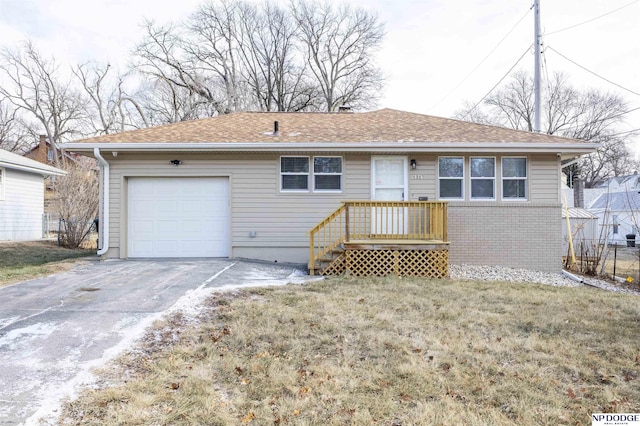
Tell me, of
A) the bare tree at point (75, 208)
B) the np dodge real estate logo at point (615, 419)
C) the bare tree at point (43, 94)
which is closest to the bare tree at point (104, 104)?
the bare tree at point (43, 94)

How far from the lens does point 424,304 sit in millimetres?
5773

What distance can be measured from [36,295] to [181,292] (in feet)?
6.45

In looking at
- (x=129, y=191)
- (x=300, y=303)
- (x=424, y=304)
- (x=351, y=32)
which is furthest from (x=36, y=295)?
(x=351, y=32)

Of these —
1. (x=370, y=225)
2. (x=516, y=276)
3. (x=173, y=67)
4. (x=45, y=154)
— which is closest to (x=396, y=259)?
(x=370, y=225)

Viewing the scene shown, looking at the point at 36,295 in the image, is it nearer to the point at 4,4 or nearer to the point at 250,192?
the point at 250,192

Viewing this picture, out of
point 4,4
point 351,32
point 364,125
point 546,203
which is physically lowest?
point 546,203

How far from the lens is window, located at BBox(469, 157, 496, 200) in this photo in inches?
388

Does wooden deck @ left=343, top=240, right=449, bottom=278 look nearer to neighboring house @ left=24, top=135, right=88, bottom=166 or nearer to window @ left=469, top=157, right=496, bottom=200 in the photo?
window @ left=469, top=157, right=496, bottom=200

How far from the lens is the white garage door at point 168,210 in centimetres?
983

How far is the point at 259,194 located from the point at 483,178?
5.35 metres

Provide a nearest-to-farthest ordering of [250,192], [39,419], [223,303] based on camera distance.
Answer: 1. [39,419]
2. [223,303]
3. [250,192]

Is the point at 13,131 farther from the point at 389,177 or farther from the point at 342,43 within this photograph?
the point at 389,177

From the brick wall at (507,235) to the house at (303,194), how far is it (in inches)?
0.9

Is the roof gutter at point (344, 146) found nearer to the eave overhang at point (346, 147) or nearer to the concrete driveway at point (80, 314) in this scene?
the eave overhang at point (346, 147)
